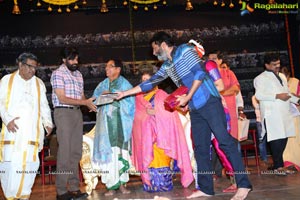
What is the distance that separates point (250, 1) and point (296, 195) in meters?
5.80

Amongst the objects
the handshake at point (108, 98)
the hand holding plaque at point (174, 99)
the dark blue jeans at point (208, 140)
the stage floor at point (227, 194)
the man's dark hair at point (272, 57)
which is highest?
the man's dark hair at point (272, 57)

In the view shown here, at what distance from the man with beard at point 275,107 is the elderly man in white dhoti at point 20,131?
8.99ft

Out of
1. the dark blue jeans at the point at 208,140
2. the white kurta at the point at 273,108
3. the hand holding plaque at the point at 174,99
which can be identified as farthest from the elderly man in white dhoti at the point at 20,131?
the white kurta at the point at 273,108

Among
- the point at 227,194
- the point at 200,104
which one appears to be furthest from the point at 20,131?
→ the point at 227,194

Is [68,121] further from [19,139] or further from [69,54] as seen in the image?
[69,54]

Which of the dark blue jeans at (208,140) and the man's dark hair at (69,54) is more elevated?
the man's dark hair at (69,54)

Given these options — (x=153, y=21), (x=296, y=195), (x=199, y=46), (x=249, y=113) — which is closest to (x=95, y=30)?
(x=153, y=21)

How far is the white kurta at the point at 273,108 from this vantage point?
5539 mm

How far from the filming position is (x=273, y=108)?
5.61 metres

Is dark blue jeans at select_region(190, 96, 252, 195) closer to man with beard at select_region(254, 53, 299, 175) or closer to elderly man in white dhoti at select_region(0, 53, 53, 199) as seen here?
elderly man in white dhoti at select_region(0, 53, 53, 199)

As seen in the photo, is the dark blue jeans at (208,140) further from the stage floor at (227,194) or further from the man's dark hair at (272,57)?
the man's dark hair at (272,57)

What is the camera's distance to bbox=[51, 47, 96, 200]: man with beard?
466 cm

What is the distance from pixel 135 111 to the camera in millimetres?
5145

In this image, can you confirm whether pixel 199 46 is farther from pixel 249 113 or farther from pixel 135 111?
pixel 249 113
